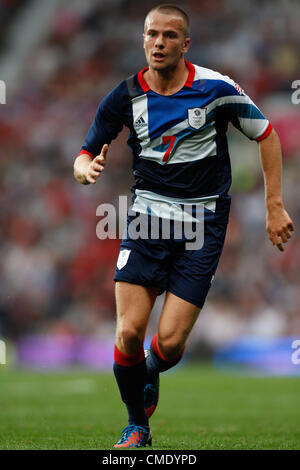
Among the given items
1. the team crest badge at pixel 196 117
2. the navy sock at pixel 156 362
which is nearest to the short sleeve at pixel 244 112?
the team crest badge at pixel 196 117

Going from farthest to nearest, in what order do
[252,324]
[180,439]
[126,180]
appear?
1. [126,180]
2. [252,324]
3. [180,439]

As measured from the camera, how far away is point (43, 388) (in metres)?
10.4

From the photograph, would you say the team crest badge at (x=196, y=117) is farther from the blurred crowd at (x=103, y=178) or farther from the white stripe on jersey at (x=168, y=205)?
the blurred crowd at (x=103, y=178)

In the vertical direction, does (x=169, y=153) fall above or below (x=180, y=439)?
above

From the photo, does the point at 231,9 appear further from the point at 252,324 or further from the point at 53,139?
the point at 252,324

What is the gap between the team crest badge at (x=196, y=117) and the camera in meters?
4.66

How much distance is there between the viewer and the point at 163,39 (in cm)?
456

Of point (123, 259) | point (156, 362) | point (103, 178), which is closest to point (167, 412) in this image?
point (156, 362)

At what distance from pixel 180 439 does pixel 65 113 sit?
43.2 ft

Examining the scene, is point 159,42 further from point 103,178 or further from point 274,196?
point 103,178

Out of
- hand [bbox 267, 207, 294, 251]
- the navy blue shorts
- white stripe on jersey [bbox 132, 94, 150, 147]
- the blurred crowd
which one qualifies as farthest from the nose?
the blurred crowd

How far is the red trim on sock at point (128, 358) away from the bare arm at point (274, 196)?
40.1 inches
